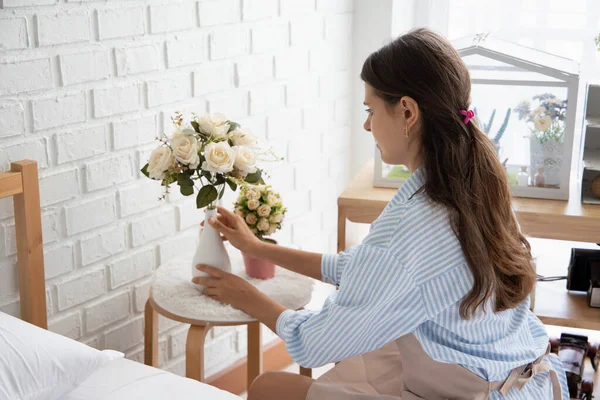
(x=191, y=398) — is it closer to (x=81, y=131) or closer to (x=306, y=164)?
(x=81, y=131)

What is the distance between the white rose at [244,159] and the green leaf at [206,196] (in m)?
0.08

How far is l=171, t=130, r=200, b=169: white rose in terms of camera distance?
68.5 inches

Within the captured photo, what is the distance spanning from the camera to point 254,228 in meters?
1.96

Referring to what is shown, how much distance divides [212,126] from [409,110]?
1.61ft

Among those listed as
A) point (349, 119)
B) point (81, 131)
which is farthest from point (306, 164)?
point (81, 131)

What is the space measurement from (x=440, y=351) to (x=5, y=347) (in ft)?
2.53

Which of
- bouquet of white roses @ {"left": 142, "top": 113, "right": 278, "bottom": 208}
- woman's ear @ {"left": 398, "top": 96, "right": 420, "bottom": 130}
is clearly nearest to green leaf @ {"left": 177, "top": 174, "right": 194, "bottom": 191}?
bouquet of white roses @ {"left": 142, "top": 113, "right": 278, "bottom": 208}

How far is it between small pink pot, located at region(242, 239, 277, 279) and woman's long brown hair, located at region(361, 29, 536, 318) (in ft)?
2.05

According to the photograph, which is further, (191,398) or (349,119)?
(349,119)

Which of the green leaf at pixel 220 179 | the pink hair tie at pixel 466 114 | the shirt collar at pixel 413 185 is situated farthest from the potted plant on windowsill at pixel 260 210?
the pink hair tie at pixel 466 114

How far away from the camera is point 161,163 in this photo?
69.1 inches

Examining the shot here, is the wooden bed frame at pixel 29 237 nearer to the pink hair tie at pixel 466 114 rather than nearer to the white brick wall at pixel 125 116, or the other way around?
the white brick wall at pixel 125 116

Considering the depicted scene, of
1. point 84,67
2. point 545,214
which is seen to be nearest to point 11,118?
point 84,67

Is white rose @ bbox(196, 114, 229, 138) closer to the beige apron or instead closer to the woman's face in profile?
the woman's face in profile
